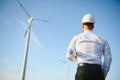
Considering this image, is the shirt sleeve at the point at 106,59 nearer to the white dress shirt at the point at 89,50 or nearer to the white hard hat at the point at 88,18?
the white dress shirt at the point at 89,50

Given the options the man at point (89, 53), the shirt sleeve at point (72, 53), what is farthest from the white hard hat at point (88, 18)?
the shirt sleeve at point (72, 53)

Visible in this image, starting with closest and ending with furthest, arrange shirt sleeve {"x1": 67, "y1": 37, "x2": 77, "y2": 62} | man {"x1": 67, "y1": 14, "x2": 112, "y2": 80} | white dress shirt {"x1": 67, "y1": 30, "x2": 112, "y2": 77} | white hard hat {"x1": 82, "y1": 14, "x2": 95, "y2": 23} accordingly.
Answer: man {"x1": 67, "y1": 14, "x2": 112, "y2": 80} → white dress shirt {"x1": 67, "y1": 30, "x2": 112, "y2": 77} → shirt sleeve {"x1": 67, "y1": 37, "x2": 77, "y2": 62} → white hard hat {"x1": 82, "y1": 14, "x2": 95, "y2": 23}

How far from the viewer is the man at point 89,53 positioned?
418 centimetres

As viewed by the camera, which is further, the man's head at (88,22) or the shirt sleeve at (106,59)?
the man's head at (88,22)

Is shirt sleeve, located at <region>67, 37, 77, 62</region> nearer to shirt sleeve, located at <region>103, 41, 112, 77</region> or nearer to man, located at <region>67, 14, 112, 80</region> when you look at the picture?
man, located at <region>67, 14, 112, 80</region>

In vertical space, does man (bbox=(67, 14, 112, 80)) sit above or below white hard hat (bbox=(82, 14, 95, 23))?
below

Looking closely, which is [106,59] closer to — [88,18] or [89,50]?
[89,50]

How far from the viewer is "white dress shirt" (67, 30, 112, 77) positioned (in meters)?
4.31

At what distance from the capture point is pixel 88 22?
15.3 ft

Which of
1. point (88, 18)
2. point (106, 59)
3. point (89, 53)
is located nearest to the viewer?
point (89, 53)

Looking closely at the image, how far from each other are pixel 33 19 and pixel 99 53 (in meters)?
20.8

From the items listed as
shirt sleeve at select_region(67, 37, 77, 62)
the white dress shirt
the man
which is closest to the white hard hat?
the man

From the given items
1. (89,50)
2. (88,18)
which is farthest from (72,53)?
→ (88,18)

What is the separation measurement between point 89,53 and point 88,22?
2.48 feet
